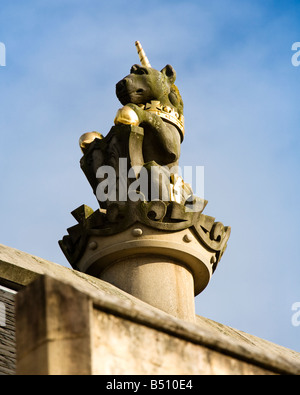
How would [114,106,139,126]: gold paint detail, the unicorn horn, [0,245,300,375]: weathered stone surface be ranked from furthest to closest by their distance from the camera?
the unicorn horn
[114,106,139,126]: gold paint detail
[0,245,300,375]: weathered stone surface

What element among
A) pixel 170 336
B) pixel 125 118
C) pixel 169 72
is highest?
pixel 169 72

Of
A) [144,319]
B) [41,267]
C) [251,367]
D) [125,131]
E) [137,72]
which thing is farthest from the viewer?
[137,72]

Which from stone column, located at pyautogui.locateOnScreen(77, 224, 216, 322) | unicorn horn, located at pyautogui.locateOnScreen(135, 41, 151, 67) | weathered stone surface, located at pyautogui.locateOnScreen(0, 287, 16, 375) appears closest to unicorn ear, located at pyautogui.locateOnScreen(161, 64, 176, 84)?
unicorn horn, located at pyautogui.locateOnScreen(135, 41, 151, 67)

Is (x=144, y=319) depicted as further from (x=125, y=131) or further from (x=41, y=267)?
(x=125, y=131)

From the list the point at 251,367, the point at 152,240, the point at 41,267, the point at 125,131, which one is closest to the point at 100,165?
the point at 125,131

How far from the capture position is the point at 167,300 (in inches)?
637

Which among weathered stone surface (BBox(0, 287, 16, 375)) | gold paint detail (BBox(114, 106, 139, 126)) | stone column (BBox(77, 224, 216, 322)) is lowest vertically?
weathered stone surface (BBox(0, 287, 16, 375))

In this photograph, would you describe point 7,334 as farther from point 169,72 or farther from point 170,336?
point 169,72

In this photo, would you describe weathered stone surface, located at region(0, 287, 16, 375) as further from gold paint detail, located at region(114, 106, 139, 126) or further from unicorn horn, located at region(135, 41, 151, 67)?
unicorn horn, located at region(135, 41, 151, 67)

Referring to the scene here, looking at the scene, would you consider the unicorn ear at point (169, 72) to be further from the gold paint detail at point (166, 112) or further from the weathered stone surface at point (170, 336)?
the weathered stone surface at point (170, 336)

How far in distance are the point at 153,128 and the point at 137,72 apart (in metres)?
1.46

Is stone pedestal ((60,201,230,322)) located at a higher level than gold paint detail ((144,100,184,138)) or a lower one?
lower

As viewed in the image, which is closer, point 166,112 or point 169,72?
point 166,112

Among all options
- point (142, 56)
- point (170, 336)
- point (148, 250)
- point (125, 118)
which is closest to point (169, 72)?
point (142, 56)
